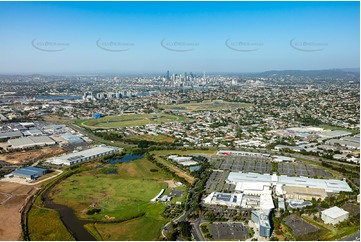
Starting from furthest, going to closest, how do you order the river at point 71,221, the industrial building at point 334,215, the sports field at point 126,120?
1. the sports field at point 126,120
2. the industrial building at point 334,215
3. the river at point 71,221

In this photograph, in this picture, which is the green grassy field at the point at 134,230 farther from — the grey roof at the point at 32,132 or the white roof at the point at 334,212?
the grey roof at the point at 32,132

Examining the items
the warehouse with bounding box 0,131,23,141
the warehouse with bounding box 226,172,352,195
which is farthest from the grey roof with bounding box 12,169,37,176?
the warehouse with bounding box 0,131,23,141

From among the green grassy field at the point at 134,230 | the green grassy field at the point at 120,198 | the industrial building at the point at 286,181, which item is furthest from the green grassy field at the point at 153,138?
the green grassy field at the point at 134,230

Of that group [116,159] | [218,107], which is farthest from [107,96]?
[116,159]

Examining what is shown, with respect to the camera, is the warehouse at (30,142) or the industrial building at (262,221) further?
the warehouse at (30,142)

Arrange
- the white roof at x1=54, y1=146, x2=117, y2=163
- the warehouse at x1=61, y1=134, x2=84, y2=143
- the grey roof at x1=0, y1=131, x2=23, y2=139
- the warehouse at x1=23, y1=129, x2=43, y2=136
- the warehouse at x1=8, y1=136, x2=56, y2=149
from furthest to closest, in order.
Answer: the warehouse at x1=23, y1=129, x2=43, y2=136 < the grey roof at x1=0, y1=131, x2=23, y2=139 < the warehouse at x1=61, y1=134, x2=84, y2=143 < the warehouse at x1=8, y1=136, x2=56, y2=149 < the white roof at x1=54, y1=146, x2=117, y2=163

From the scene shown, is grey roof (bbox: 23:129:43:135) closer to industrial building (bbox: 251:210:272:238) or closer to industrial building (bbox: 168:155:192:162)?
industrial building (bbox: 168:155:192:162)

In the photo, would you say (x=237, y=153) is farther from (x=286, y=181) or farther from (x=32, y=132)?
(x=32, y=132)

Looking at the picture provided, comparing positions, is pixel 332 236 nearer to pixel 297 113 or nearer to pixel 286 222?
pixel 286 222
